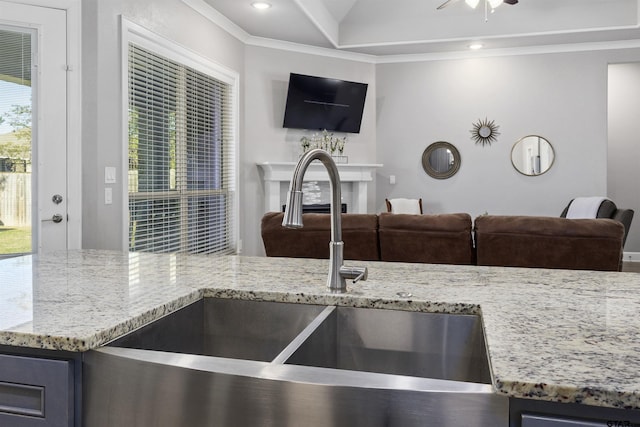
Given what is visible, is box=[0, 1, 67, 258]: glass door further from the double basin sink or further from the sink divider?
the sink divider

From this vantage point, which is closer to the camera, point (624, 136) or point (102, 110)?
point (102, 110)

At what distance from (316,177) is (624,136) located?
4524 mm

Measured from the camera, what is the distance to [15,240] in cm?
311

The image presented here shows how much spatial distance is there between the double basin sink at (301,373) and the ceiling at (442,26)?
466 centimetres

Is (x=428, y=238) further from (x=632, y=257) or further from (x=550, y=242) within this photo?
(x=632, y=257)

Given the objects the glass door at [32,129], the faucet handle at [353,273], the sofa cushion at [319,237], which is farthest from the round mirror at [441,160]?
the faucet handle at [353,273]

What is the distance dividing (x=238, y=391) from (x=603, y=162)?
6754mm

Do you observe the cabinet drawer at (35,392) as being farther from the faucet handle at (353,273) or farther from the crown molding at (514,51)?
the crown molding at (514,51)

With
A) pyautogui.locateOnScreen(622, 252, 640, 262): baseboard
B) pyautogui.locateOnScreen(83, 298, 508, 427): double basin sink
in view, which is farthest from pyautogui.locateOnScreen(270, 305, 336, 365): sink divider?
pyautogui.locateOnScreen(622, 252, 640, 262): baseboard

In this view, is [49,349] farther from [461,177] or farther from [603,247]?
[461,177]

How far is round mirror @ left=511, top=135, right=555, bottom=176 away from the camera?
6.56m

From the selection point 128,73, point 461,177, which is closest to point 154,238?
point 128,73

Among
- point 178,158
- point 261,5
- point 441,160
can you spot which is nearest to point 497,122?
point 441,160

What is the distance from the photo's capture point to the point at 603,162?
642cm
